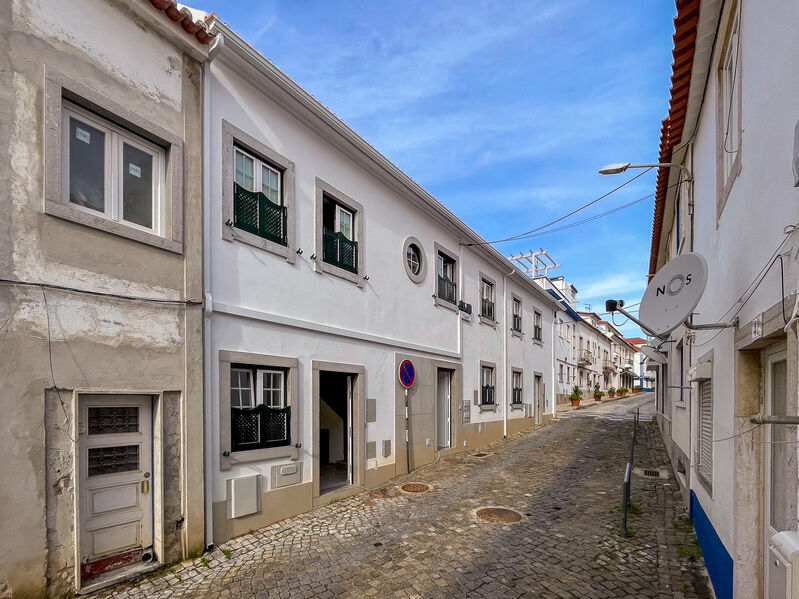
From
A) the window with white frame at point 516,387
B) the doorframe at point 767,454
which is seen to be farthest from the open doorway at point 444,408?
the doorframe at point 767,454

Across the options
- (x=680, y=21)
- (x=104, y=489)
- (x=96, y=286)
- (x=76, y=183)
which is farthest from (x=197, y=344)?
(x=680, y=21)

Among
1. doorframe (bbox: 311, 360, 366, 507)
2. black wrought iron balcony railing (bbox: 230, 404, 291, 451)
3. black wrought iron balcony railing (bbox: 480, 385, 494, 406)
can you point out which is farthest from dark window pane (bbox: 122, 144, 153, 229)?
black wrought iron balcony railing (bbox: 480, 385, 494, 406)

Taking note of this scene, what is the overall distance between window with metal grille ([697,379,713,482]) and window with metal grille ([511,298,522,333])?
10735 mm

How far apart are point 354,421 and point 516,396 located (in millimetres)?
9958

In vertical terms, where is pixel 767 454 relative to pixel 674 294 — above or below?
below

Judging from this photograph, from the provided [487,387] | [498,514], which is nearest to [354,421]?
[498,514]

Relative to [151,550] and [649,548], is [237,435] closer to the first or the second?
[151,550]

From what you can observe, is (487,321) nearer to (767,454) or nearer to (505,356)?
(505,356)

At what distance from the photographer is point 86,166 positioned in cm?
484

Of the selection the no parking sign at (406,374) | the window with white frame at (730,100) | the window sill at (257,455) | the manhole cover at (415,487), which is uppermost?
the window with white frame at (730,100)

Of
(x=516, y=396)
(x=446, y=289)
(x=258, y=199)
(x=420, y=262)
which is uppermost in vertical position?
(x=258, y=199)

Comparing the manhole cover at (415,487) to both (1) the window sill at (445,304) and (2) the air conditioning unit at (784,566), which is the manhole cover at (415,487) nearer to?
(1) the window sill at (445,304)

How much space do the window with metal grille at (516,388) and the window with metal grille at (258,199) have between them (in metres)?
11.9

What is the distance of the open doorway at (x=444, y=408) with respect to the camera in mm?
12094
